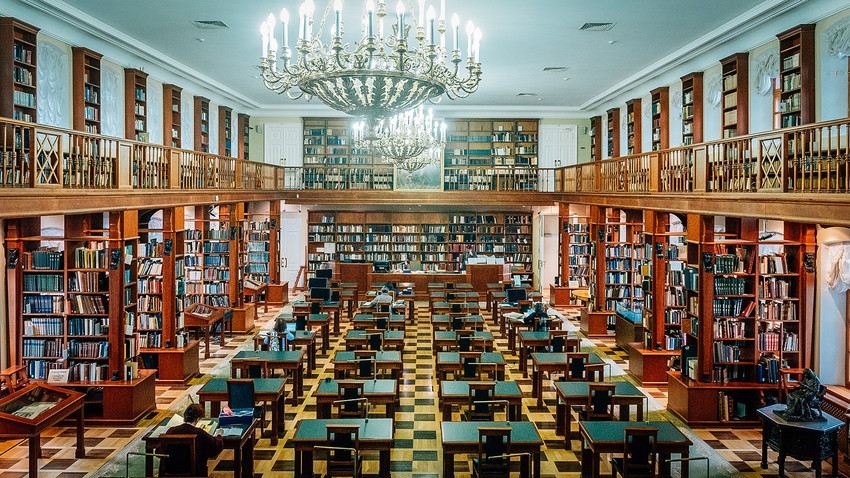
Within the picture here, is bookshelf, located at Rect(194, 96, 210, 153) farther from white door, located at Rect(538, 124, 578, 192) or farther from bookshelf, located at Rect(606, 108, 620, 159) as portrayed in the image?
bookshelf, located at Rect(606, 108, 620, 159)

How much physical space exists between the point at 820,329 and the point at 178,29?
37.3 ft

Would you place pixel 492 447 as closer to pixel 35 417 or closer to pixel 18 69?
pixel 35 417

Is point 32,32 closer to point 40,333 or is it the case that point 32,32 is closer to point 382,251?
point 40,333

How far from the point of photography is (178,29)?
35.4 feet

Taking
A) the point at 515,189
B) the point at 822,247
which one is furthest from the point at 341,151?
the point at 822,247

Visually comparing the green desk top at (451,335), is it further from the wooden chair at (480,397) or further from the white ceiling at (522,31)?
the white ceiling at (522,31)

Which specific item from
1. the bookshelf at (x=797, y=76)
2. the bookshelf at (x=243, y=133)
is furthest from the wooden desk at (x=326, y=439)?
the bookshelf at (x=243, y=133)

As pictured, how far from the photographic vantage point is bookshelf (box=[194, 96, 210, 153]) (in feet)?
50.3

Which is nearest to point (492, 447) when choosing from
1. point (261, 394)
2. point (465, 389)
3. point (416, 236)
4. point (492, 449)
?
point (492, 449)

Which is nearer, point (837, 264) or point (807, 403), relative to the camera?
point (807, 403)

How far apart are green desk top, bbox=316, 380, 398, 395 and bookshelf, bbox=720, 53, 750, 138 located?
763 cm

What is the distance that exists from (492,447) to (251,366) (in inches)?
161

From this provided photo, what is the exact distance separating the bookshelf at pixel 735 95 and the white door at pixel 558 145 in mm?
8203

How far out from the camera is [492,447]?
5.41 metres
